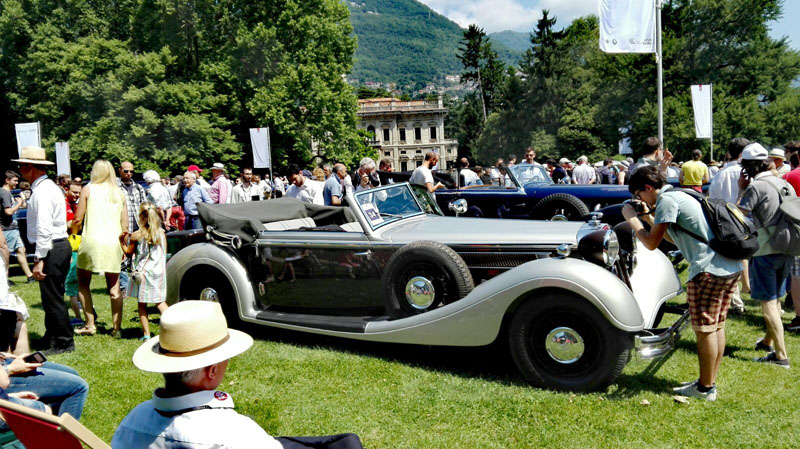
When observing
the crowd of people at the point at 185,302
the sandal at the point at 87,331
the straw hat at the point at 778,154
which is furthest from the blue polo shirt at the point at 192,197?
the straw hat at the point at 778,154

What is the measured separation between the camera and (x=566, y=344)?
4461mm

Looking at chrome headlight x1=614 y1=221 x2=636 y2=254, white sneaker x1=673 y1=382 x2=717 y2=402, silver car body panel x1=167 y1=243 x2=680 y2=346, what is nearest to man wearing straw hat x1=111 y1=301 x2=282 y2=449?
silver car body panel x1=167 y1=243 x2=680 y2=346

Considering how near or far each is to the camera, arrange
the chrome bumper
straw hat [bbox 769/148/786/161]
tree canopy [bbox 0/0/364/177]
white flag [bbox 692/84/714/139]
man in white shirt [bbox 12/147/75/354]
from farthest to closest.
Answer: tree canopy [bbox 0/0/364/177]
white flag [bbox 692/84/714/139]
straw hat [bbox 769/148/786/161]
man in white shirt [bbox 12/147/75/354]
the chrome bumper

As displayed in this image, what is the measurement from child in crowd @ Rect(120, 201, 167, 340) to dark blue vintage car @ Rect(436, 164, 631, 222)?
5.89m

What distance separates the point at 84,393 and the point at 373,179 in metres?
7.85

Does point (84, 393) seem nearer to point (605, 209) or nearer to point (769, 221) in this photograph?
point (769, 221)

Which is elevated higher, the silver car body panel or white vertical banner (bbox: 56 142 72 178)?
white vertical banner (bbox: 56 142 72 178)

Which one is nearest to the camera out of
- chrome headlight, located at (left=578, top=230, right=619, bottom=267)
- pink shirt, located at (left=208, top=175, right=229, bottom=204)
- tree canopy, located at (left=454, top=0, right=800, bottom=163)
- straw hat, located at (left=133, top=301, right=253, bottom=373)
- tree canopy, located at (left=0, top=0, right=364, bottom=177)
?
straw hat, located at (left=133, top=301, right=253, bottom=373)

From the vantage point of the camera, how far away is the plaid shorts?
13.7 feet

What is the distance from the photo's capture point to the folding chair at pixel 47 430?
6.19 feet

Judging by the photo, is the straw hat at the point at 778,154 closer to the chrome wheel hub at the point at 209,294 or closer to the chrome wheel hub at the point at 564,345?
the chrome wheel hub at the point at 564,345

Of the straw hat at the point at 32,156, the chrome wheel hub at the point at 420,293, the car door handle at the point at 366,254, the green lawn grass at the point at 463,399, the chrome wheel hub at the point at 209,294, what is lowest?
the green lawn grass at the point at 463,399

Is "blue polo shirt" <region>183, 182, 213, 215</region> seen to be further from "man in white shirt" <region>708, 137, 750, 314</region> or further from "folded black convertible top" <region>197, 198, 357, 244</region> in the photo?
"man in white shirt" <region>708, 137, 750, 314</region>

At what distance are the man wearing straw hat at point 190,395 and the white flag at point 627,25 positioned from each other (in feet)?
41.1
